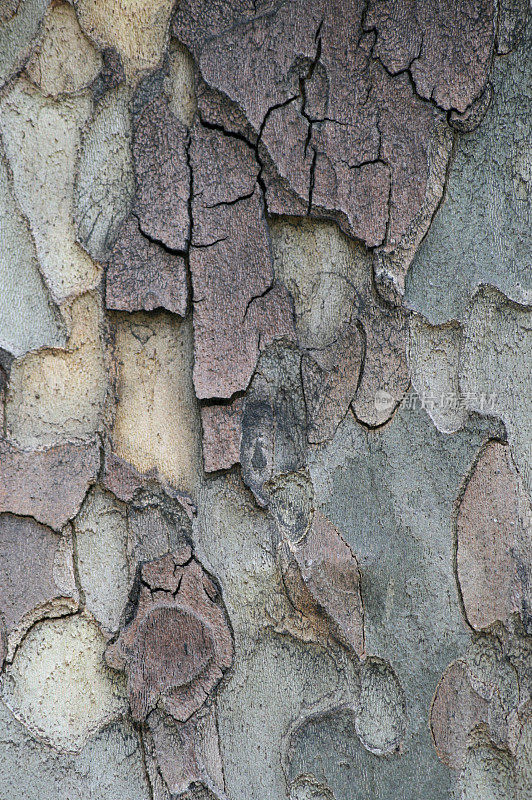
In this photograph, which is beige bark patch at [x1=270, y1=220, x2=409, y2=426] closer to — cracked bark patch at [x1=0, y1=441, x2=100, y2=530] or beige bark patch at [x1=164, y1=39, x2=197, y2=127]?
beige bark patch at [x1=164, y1=39, x2=197, y2=127]

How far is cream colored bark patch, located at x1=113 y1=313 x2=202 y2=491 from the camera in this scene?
2.62 feet

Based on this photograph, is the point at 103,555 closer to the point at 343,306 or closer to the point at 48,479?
the point at 48,479

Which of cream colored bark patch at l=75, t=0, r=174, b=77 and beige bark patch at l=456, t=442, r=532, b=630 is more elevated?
cream colored bark patch at l=75, t=0, r=174, b=77

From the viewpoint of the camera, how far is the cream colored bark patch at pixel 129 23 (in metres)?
0.77

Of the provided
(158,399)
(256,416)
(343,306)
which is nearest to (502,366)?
(343,306)

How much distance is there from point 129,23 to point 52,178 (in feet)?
0.74

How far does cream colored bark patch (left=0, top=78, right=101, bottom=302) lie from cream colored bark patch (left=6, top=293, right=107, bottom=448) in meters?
0.04

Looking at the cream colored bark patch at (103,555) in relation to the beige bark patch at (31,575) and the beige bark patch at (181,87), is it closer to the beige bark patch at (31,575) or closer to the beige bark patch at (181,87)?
the beige bark patch at (31,575)

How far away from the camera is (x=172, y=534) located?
80 centimetres

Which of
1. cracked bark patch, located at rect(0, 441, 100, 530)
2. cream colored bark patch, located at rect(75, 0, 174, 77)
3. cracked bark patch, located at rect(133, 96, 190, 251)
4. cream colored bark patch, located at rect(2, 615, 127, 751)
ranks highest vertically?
cream colored bark patch, located at rect(75, 0, 174, 77)

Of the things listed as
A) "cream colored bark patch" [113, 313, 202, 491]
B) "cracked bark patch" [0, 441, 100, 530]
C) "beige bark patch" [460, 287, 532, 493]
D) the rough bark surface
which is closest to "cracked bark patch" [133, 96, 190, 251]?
the rough bark surface

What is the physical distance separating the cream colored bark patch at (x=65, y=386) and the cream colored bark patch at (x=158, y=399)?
0.11 ft

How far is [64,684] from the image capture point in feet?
2.60

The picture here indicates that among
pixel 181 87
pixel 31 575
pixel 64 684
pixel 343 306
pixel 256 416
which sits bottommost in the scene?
Answer: pixel 64 684
